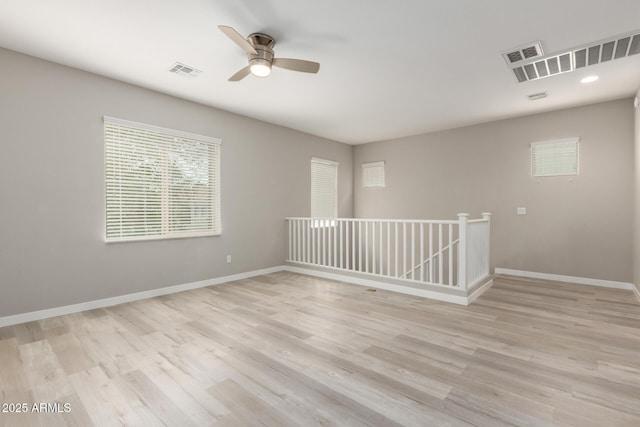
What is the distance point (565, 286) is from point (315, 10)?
4.96 metres

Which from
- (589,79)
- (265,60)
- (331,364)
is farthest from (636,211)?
(265,60)

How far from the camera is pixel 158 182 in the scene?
4.06 metres

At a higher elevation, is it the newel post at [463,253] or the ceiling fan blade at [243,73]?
the ceiling fan blade at [243,73]

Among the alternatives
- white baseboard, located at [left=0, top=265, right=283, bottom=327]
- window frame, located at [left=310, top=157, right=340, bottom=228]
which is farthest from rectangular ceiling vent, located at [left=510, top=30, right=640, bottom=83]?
white baseboard, located at [left=0, top=265, right=283, bottom=327]

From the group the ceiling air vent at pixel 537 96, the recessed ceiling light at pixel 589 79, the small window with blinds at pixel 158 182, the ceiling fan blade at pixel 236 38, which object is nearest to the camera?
the ceiling fan blade at pixel 236 38

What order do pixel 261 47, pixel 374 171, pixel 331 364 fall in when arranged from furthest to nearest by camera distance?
pixel 374 171 → pixel 261 47 → pixel 331 364

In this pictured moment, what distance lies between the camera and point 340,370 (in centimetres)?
213

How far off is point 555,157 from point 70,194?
6691 millimetres

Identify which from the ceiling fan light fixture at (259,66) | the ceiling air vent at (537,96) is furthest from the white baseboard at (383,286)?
the ceiling fan light fixture at (259,66)

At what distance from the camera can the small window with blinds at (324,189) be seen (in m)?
6.43

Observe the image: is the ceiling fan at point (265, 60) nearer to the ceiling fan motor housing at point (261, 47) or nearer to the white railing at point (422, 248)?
the ceiling fan motor housing at point (261, 47)

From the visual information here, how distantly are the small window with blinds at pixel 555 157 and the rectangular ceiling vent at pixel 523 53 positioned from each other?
2.39 meters

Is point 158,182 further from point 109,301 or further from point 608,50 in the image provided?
point 608,50

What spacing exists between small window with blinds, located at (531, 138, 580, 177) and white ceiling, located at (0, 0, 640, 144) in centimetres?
67
